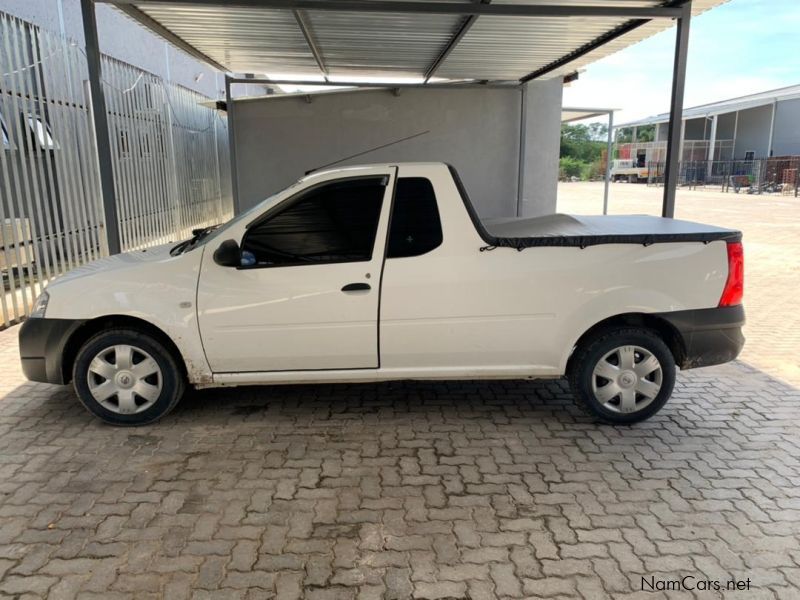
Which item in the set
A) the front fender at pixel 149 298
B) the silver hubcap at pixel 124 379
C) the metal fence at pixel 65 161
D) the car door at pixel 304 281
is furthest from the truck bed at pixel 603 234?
the metal fence at pixel 65 161

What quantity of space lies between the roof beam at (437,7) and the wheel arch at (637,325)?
3181 mm

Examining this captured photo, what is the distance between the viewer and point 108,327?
4262mm

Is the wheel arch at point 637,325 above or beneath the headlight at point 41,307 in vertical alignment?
beneath

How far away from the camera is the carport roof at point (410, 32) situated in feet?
19.2

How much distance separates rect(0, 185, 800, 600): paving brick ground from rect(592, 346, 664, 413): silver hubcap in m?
0.21

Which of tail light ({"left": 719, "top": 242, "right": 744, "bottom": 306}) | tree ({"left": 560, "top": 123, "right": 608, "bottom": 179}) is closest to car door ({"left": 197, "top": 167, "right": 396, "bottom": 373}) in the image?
tail light ({"left": 719, "top": 242, "right": 744, "bottom": 306})

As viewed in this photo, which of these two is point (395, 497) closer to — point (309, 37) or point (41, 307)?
point (41, 307)

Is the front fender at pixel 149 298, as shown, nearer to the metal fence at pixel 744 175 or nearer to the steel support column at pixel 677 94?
the steel support column at pixel 677 94

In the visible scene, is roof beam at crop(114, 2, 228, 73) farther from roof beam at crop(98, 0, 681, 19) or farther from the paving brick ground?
the paving brick ground

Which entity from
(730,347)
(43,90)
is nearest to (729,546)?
(730,347)

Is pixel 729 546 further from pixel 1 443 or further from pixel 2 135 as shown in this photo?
pixel 2 135

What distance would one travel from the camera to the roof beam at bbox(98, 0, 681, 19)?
5723 mm

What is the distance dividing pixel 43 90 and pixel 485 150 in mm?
7393

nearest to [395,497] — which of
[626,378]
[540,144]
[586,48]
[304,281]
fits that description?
[304,281]
